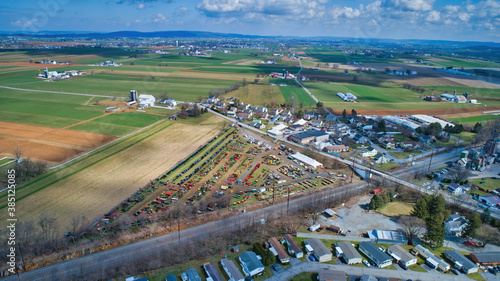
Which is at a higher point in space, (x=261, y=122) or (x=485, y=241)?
(x=261, y=122)

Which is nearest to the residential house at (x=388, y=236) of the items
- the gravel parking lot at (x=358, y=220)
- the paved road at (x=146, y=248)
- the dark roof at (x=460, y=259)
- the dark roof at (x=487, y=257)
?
the gravel parking lot at (x=358, y=220)

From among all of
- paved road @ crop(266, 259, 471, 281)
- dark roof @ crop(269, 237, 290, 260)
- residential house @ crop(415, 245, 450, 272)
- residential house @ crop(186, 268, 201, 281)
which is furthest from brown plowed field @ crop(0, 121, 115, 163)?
residential house @ crop(415, 245, 450, 272)

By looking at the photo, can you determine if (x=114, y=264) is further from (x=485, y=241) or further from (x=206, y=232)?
(x=485, y=241)

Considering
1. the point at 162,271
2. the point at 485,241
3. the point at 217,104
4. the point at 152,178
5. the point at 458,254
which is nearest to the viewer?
the point at 162,271

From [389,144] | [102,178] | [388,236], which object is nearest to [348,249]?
[388,236]

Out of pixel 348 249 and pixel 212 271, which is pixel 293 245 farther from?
pixel 212 271

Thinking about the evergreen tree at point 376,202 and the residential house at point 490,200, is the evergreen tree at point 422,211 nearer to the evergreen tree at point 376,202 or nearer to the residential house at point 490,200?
the evergreen tree at point 376,202

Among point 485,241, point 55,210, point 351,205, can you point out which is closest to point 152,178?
point 55,210
